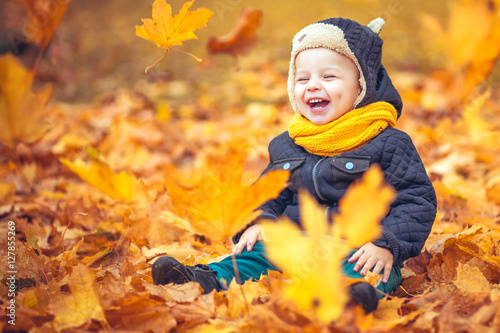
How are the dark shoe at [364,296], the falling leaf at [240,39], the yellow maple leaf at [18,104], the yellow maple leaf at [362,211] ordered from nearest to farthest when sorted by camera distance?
the yellow maple leaf at [362,211], the dark shoe at [364,296], the yellow maple leaf at [18,104], the falling leaf at [240,39]

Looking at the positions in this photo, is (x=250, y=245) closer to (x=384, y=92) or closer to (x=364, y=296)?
(x=364, y=296)

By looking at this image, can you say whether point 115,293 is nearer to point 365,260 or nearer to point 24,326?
point 24,326

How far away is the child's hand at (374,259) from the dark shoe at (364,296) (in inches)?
7.5

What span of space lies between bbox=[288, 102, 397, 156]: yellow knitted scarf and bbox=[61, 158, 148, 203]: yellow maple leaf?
0.69m

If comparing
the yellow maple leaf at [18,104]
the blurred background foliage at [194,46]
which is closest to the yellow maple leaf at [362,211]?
the yellow maple leaf at [18,104]

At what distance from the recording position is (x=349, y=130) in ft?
4.40

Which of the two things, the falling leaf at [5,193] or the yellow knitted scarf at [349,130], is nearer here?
the yellow knitted scarf at [349,130]

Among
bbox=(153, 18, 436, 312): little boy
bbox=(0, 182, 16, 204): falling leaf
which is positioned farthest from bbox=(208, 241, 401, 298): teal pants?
bbox=(0, 182, 16, 204): falling leaf

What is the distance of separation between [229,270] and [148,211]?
0.63m

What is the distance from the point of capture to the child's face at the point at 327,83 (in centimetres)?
134

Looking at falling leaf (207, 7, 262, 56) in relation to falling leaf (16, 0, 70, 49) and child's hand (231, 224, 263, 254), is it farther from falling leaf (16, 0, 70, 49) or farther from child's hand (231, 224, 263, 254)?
child's hand (231, 224, 263, 254)

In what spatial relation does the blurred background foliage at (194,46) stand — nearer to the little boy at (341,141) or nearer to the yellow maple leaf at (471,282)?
the little boy at (341,141)

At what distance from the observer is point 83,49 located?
7012mm

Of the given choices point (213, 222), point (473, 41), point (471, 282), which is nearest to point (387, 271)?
point (471, 282)
